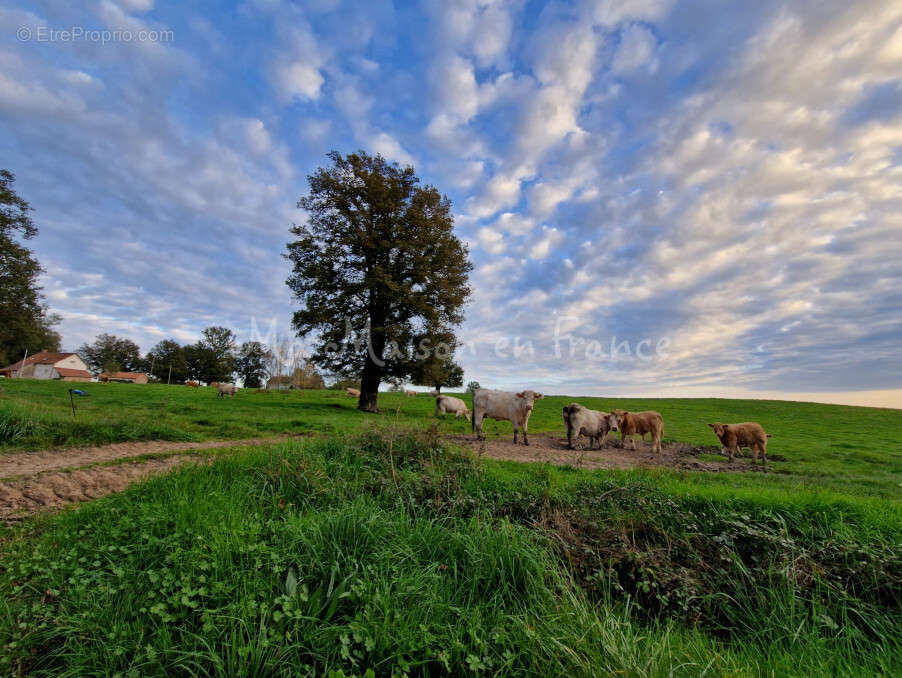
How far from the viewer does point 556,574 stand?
3572 mm

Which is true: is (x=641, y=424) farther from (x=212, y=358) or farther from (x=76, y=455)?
(x=212, y=358)

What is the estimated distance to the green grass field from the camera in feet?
8.73

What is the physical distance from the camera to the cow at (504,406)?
15102mm

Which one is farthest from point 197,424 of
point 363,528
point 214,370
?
point 214,370

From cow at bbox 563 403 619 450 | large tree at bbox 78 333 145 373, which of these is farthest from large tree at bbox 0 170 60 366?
large tree at bbox 78 333 145 373

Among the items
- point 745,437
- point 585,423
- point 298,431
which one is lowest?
point 298,431

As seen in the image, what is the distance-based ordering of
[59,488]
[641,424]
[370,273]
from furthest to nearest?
1. [370,273]
2. [641,424]
3. [59,488]

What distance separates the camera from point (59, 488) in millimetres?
5824

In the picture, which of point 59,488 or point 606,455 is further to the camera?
point 606,455

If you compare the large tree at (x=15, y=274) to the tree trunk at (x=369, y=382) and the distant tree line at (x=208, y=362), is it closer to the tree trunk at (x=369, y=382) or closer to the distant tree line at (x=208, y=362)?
the tree trunk at (x=369, y=382)

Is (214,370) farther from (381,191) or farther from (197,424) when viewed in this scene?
(197,424)

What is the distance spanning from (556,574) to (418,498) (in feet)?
7.62

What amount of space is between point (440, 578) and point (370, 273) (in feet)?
71.2

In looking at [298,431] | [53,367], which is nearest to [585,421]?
[298,431]
